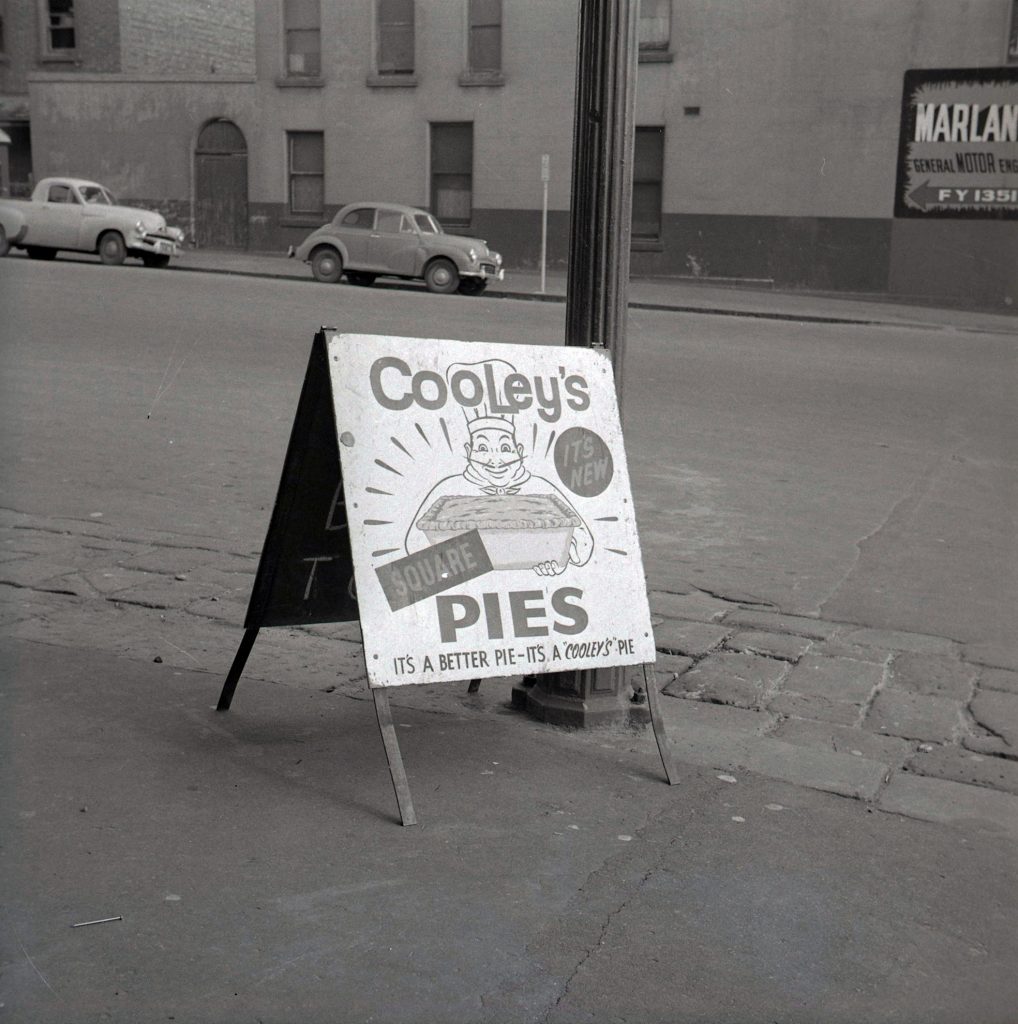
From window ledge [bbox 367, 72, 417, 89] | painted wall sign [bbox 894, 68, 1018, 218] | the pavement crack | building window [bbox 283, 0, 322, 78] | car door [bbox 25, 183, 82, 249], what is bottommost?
the pavement crack

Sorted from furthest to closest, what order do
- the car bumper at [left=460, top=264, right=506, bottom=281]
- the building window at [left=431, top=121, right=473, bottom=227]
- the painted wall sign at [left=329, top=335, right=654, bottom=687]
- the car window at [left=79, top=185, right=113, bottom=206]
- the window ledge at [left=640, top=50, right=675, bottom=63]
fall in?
the building window at [left=431, top=121, right=473, bottom=227] → the window ledge at [left=640, top=50, right=675, bottom=63] → the car window at [left=79, top=185, right=113, bottom=206] → the car bumper at [left=460, top=264, right=506, bottom=281] → the painted wall sign at [left=329, top=335, right=654, bottom=687]

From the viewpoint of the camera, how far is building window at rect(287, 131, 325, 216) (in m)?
27.1

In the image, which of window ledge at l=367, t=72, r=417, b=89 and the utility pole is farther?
window ledge at l=367, t=72, r=417, b=89

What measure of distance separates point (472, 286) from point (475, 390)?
61.2 feet

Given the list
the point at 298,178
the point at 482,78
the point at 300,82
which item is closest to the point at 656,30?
the point at 482,78

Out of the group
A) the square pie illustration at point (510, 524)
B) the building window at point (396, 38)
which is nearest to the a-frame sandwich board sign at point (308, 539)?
the square pie illustration at point (510, 524)

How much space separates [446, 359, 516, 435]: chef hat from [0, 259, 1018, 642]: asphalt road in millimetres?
2478

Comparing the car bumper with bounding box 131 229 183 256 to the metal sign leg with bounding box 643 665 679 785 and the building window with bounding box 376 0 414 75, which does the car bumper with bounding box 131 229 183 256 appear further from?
the metal sign leg with bounding box 643 665 679 785

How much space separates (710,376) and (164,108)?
19.8 meters

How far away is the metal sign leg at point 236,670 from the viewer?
430 centimetres

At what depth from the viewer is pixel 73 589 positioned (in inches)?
224

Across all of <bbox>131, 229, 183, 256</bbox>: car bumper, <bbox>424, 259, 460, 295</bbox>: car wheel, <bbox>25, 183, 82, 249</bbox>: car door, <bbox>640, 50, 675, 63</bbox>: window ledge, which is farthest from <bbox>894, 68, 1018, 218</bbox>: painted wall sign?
<bbox>25, 183, 82, 249</bbox>: car door

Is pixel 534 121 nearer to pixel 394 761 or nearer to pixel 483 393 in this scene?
pixel 483 393

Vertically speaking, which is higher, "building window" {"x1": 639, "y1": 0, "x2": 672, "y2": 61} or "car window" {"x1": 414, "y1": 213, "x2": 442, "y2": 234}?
"building window" {"x1": 639, "y1": 0, "x2": 672, "y2": 61}
